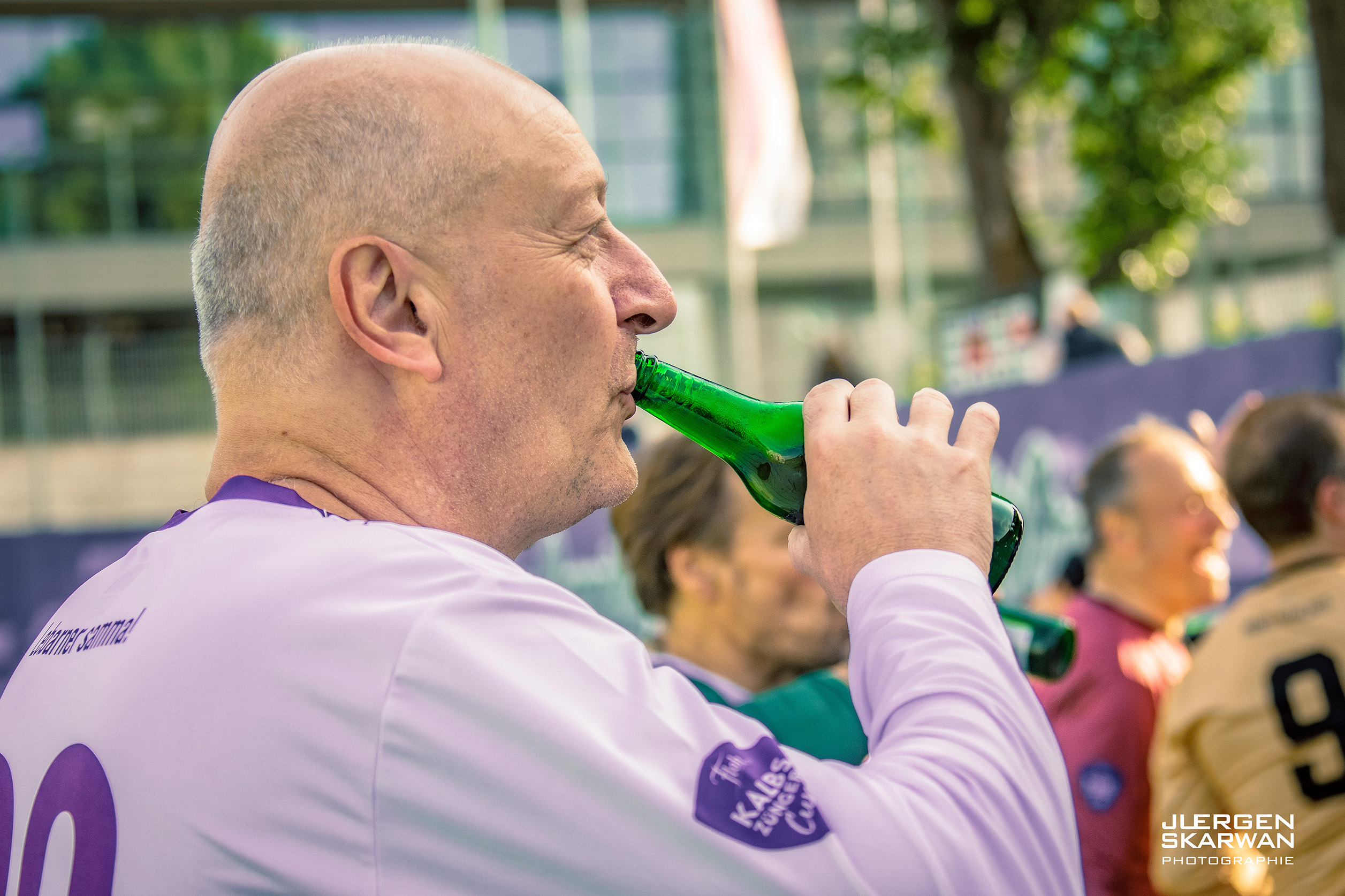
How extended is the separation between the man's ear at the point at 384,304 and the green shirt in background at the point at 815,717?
1.13 m

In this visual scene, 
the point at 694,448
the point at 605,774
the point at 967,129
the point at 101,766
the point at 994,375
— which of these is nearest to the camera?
the point at 605,774

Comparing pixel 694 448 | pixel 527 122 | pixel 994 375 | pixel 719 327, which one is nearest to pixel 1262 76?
pixel 719 327

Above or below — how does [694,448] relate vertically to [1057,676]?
above

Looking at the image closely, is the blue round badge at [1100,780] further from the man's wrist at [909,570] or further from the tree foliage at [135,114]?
the tree foliage at [135,114]

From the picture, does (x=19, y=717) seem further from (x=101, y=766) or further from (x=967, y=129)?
(x=967, y=129)

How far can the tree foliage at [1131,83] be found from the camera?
1310 cm

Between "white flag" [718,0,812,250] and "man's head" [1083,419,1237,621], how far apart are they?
25.3 ft

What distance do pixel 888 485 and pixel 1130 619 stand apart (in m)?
3.08

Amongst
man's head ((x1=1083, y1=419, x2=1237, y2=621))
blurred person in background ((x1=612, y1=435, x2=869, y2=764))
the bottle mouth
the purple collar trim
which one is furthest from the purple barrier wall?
the purple collar trim

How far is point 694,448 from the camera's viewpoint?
297 centimetres

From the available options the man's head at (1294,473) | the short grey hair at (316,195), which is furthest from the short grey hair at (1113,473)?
the short grey hair at (316,195)

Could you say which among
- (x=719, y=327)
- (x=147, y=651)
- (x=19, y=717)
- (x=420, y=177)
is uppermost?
(x=420, y=177)

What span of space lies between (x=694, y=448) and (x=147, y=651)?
6.59 ft

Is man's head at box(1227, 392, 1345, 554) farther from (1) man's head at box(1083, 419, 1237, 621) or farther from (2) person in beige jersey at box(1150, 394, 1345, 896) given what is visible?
(1) man's head at box(1083, 419, 1237, 621)
